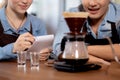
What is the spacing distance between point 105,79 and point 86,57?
9.4 inches

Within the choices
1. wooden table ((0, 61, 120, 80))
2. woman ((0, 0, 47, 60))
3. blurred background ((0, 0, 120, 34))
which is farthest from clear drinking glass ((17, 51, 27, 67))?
blurred background ((0, 0, 120, 34))

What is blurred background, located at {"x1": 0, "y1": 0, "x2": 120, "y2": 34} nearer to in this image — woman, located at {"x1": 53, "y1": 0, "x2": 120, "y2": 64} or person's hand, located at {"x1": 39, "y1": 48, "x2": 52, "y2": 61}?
woman, located at {"x1": 53, "y1": 0, "x2": 120, "y2": 64}

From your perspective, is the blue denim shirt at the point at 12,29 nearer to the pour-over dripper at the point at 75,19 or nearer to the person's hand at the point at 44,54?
the person's hand at the point at 44,54

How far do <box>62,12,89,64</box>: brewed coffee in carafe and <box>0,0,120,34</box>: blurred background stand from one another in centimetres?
241

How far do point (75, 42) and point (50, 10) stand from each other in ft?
8.60

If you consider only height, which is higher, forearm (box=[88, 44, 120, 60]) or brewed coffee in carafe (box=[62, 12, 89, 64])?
brewed coffee in carafe (box=[62, 12, 89, 64])

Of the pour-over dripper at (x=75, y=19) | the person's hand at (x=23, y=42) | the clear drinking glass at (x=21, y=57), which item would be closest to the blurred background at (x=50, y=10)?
the person's hand at (x=23, y=42)

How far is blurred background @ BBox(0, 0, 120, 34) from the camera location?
3.73m

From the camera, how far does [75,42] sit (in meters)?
1.28

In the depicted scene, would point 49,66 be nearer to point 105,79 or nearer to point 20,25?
point 105,79

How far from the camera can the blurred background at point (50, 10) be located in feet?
12.2

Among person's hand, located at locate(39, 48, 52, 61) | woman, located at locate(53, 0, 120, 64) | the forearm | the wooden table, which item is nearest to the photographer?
the wooden table

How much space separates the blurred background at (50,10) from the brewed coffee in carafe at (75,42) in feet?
7.91

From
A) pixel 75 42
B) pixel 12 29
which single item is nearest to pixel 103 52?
pixel 75 42
